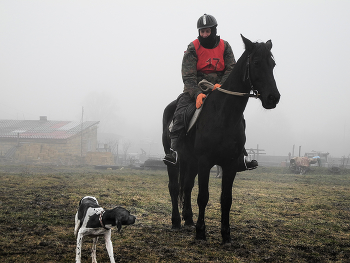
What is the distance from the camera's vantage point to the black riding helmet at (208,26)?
237 inches

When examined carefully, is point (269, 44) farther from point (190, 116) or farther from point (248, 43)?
point (190, 116)

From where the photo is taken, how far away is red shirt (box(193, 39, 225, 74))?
20.3 ft

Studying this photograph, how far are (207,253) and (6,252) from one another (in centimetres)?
290

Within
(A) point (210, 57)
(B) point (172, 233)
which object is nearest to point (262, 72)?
(A) point (210, 57)

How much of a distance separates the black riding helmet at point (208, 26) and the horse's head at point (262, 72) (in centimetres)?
109

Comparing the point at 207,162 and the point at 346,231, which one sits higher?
the point at 207,162

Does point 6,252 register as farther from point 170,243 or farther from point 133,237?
point 170,243

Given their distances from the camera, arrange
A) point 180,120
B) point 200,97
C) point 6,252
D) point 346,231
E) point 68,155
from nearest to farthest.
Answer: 1. point 6,252
2. point 200,97
3. point 180,120
4. point 346,231
5. point 68,155

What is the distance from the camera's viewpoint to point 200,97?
5777mm

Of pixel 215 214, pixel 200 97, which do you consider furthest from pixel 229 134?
pixel 215 214

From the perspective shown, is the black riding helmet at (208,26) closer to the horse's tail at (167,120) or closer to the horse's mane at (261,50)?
the horse's mane at (261,50)

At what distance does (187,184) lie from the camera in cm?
638

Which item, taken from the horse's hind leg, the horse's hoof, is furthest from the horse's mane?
the horse's hoof

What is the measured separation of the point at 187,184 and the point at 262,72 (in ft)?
8.56
